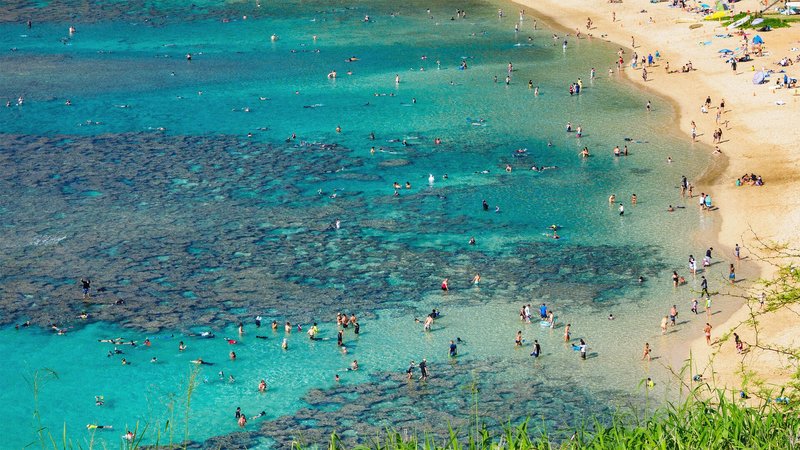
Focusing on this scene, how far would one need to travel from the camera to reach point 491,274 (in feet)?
169

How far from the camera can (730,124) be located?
72.2 metres

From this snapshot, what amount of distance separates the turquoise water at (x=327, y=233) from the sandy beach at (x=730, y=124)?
2143 millimetres

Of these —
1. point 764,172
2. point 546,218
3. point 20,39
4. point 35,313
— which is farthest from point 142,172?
point 20,39

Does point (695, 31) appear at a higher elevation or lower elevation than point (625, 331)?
higher

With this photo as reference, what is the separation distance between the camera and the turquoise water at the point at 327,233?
41.4m

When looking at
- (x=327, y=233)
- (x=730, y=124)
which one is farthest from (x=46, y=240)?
(x=730, y=124)

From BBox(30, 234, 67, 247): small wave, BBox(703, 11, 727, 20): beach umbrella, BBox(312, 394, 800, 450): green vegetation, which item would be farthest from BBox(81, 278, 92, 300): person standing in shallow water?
BBox(703, 11, 727, 20): beach umbrella

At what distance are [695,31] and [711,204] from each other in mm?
40275

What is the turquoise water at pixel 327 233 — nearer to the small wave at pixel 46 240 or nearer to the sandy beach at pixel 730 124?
the small wave at pixel 46 240

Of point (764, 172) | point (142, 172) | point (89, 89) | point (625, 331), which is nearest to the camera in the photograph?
point (625, 331)

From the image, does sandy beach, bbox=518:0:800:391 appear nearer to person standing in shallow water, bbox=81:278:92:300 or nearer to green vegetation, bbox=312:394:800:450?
green vegetation, bbox=312:394:800:450

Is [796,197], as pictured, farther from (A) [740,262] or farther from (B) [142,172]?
(B) [142,172]

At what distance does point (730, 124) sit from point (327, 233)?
3194cm

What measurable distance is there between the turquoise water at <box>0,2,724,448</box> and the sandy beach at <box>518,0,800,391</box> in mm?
2143
